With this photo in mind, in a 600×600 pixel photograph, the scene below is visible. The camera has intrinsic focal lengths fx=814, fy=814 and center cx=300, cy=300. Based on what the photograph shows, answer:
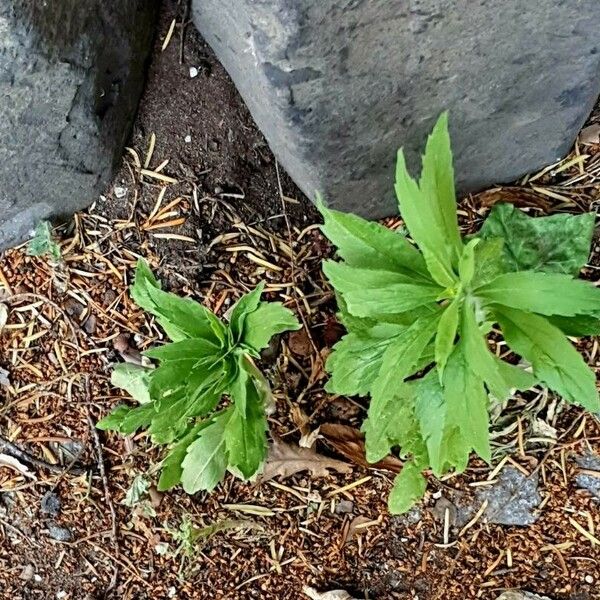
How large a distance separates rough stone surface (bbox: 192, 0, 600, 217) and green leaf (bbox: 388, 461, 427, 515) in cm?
A: 77

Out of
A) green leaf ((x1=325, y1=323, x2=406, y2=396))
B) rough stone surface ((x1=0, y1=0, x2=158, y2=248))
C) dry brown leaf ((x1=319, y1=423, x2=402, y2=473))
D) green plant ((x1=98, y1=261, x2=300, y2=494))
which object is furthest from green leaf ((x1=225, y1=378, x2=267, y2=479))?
rough stone surface ((x1=0, y1=0, x2=158, y2=248))

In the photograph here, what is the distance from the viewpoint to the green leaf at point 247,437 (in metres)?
2.06

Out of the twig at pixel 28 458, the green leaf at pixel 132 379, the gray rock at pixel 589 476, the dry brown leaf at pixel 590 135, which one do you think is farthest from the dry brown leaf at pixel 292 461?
the dry brown leaf at pixel 590 135

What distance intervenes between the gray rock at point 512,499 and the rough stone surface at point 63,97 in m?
1.48

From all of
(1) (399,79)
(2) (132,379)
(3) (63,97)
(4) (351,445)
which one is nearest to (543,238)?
(1) (399,79)

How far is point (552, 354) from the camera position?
5.62 feet

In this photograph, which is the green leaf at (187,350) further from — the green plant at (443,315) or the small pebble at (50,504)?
the small pebble at (50,504)

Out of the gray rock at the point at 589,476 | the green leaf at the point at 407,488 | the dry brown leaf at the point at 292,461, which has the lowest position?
the gray rock at the point at 589,476

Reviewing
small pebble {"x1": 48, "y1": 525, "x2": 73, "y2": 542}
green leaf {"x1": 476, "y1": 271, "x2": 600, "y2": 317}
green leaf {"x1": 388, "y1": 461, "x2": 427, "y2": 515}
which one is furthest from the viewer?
small pebble {"x1": 48, "y1": 525, "x2": 73, "y2": 542}

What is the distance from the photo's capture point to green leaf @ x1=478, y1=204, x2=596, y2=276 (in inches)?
82.9

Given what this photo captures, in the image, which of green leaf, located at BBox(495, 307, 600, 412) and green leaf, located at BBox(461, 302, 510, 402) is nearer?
green leaf, located at BBox(461, 302, 510, 402)

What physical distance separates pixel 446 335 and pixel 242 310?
0.62 meters

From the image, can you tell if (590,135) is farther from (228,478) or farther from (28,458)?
(28,458)

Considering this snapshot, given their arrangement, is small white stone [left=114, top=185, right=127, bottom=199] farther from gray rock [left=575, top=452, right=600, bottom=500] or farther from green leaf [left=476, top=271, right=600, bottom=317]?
gray rock [left=575, top=452, right=600, bottom=500]
